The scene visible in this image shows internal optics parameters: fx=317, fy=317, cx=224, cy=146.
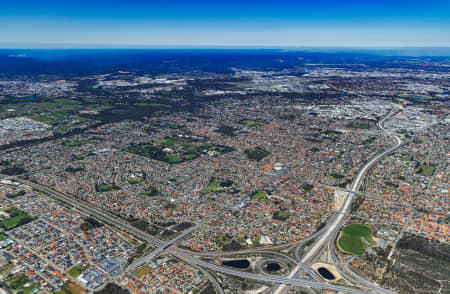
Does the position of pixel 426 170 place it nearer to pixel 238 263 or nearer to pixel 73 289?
pixel 238 263

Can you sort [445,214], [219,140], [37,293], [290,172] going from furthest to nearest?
[219,140], [290,172], [445,214], [37,293]

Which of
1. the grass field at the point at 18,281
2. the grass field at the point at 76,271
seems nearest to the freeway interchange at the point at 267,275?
the grass field at the point at 76,271

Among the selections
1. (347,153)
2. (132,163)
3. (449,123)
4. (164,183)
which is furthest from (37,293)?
(449,123)

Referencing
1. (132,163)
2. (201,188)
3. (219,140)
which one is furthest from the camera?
(219,140)

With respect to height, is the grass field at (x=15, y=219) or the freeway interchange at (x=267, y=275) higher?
the grass field at (x=15, y=219)

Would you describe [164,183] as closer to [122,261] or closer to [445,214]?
[122,261]

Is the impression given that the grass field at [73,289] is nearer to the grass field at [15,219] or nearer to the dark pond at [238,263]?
the dark pond at [238,263]
